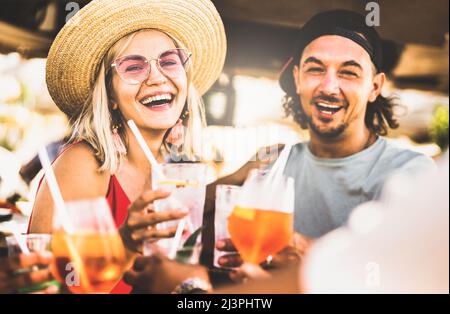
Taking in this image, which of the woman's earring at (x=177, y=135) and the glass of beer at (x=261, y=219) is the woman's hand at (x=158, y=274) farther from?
the woman's earring at (x=177, y=135)

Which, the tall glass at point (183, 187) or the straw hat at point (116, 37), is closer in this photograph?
the tall glass at point (183, 187)

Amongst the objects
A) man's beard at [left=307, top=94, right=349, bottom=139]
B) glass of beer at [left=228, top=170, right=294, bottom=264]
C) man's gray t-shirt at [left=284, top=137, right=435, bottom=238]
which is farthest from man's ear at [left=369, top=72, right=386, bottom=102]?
glass of beer at [left=228, top=170, right=294, bottom=264]

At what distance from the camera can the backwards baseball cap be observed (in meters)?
3.69

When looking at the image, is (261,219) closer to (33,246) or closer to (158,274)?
(158,274)

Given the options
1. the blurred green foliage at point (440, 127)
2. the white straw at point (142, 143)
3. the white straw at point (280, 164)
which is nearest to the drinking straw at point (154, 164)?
the white straw at point (142, 143)

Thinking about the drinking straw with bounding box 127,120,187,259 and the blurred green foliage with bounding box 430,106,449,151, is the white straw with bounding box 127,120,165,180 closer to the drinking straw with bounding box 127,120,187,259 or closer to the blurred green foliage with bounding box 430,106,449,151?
the drinking straw with bounding box 127,120,187,259

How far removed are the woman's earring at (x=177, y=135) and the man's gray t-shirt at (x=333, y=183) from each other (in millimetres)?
700

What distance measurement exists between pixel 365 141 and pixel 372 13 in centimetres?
83

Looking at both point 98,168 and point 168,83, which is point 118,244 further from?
point 168,83

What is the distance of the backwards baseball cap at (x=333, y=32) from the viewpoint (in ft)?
12.1

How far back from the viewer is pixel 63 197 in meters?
3.50

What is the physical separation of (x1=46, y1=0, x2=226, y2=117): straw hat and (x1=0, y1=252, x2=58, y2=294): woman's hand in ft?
3.13

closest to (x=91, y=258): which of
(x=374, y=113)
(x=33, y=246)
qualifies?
(x=33, y=246)
